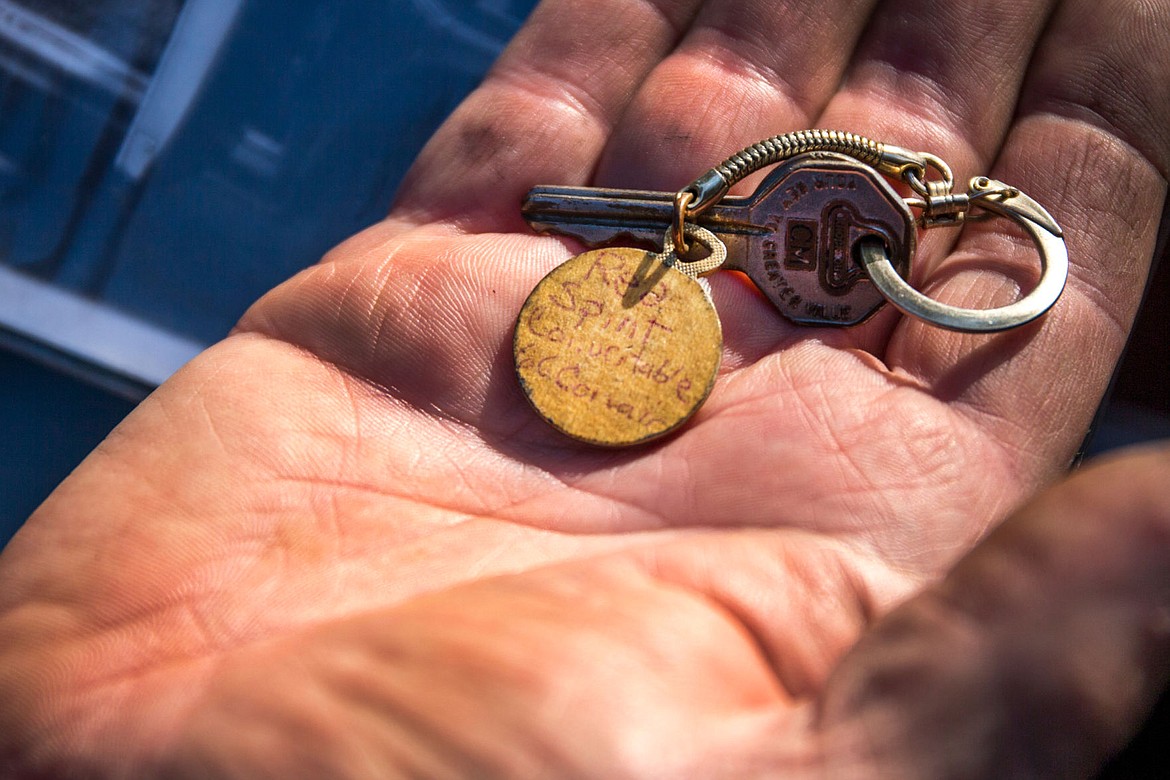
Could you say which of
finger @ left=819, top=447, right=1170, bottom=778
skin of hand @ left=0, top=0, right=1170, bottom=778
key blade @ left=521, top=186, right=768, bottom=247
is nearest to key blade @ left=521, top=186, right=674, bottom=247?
key blade @ left=521, top=186, right=768, bottom=247

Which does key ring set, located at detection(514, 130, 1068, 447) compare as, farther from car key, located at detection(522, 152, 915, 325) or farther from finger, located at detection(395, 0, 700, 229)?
finger, located at detection(395, 0, 700, 229)

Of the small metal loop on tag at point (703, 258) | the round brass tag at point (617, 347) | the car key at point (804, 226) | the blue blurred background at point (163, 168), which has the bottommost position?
the blue blurred background at point (163, 168)

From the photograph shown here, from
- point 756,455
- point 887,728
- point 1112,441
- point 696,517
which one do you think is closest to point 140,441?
point 696,517

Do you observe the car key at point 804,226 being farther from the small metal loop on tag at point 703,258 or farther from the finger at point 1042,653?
the finger at point 1042,653

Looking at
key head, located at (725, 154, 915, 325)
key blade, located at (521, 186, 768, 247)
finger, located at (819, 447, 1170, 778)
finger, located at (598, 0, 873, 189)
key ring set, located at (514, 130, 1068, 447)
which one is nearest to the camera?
finger, located at (819, 447, 1170, 778)

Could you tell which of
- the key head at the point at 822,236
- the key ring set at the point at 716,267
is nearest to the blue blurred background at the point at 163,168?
the key ring set at the point at 716,267

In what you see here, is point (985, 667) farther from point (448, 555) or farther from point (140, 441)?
point (140, 441)
